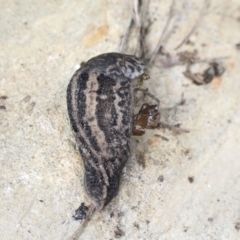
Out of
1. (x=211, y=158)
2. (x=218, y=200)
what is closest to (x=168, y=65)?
(x=211, y=158)

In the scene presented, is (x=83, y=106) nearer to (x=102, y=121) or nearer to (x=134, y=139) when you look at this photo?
(x=102, y=121)

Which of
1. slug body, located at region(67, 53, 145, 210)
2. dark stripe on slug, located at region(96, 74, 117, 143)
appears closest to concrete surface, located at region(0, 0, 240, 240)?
slug body, located at region(67, 53, 145, 210)

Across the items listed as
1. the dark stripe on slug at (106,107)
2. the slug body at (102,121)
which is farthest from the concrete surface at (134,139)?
the dark stripe on slug at (106,107)

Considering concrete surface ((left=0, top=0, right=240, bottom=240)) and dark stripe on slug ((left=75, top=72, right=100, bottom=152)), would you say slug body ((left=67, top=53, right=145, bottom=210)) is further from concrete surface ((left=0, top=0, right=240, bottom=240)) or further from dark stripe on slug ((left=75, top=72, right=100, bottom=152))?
concrete surface ((left=0, top=0, right=240, bottom=240))

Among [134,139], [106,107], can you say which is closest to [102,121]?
[106,107]

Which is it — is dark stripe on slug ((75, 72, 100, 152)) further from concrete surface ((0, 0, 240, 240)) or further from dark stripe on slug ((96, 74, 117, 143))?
concrete surface ((0, 0, 240, 240))
